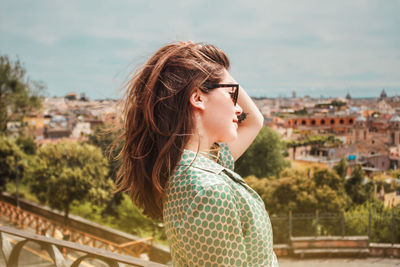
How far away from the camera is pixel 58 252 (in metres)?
1.07

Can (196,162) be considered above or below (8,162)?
above

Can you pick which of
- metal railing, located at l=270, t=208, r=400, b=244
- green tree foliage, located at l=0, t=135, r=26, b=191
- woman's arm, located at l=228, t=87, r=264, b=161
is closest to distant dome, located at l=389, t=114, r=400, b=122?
metal railing, located at l=270, t=208, r=400, b=244

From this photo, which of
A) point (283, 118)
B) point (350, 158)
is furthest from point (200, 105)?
point (283, 118)

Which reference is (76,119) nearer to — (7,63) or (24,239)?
(7,63)

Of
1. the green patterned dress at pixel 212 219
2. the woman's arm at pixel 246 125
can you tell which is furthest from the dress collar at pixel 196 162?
the woman's arm at pixel 246 125

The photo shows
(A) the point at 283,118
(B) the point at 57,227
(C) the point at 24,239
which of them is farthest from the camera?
(A) the point at 283,118

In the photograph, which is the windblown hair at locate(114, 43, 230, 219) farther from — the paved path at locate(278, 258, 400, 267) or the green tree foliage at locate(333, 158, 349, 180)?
the green tree foliage at locate(333, 158, 349, 180)

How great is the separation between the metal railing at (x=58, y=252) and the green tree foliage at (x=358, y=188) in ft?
41.9

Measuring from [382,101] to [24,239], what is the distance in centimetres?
1766

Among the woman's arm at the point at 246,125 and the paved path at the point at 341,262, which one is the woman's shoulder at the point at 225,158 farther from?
the paved path at the point at 341,262

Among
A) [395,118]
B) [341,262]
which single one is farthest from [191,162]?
[395,118]

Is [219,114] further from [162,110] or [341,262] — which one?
[341,262]

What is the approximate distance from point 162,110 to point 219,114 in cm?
11

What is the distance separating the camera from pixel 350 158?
16.4m
